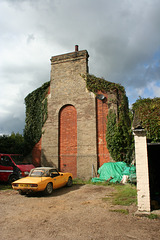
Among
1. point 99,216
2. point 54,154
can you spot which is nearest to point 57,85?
point 54,154

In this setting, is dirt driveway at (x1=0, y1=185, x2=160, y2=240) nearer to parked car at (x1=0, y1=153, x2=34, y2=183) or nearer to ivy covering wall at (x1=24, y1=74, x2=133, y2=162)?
parked car at (x1=0, y1=153, x2=34, y2=183)

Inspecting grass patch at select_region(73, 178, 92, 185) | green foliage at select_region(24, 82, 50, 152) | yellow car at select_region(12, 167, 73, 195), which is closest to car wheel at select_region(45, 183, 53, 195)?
yellow car at select_region(12, 167, 73, 195)

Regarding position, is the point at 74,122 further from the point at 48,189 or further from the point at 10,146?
the point at 48,189

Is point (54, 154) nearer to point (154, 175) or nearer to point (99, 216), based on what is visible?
point (154, 175)

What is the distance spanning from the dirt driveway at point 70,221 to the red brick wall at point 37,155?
849 centimetres

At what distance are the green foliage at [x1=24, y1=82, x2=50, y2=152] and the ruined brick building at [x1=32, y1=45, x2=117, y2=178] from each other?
0.52m

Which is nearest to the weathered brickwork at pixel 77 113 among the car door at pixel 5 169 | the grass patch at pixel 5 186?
the car door at pixel 5 169

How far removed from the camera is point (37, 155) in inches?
681

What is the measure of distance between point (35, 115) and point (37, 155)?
12.2 ft

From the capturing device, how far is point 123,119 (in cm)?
1541

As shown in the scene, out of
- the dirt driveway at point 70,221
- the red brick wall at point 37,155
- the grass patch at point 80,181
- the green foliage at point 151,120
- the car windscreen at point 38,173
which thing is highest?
the green foliage at point 151,120

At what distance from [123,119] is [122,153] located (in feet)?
8.84

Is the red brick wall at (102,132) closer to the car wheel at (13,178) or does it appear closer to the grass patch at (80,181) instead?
the grass patch at (80,181)

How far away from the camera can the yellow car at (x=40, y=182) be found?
9164 millimetres
